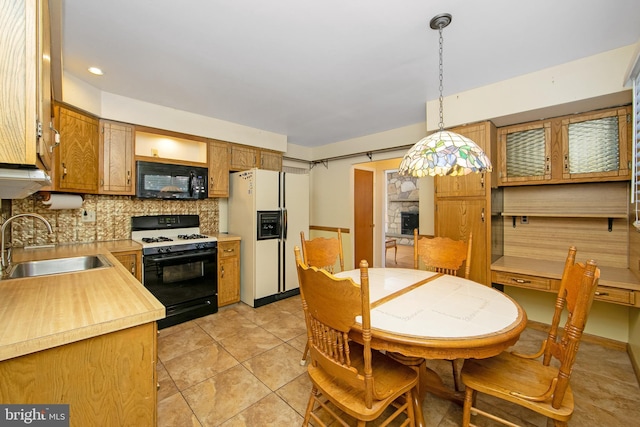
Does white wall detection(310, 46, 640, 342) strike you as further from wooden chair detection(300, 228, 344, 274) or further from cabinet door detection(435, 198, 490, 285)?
wooden chair detection(300, 228, 344, 274)

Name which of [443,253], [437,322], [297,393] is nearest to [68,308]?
[297,393]

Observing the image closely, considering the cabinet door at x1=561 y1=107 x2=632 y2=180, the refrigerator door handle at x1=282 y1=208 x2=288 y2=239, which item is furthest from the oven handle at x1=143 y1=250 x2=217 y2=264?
the cabinet door at x1=561 y1=107 x2=632 y2=180

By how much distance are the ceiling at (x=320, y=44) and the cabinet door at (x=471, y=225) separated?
119 cm

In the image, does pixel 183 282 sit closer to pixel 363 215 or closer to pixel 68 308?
pixel 68 308

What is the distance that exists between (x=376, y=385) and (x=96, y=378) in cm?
120

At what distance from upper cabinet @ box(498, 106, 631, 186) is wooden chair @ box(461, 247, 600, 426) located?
1.45m

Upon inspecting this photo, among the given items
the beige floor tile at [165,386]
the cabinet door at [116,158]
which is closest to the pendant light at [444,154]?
the beige floor tile at [165,386]

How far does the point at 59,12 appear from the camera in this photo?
4.94 feet

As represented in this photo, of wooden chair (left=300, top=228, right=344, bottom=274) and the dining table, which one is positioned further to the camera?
wooden chair (left=300, top=228, right=344, bottom=274)

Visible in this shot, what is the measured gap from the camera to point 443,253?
2430mm

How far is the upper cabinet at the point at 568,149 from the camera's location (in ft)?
7.37

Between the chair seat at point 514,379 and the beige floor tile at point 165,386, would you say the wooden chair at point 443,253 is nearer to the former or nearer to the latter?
the chair seat at point 514,379

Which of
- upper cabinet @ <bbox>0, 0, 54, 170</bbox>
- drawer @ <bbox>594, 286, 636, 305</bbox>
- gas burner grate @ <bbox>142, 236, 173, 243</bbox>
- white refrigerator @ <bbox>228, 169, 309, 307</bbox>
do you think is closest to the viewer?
upper cabinet @ <bbox>0, 0, 54, 170</bbox>

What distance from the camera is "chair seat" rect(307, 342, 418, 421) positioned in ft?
3.78
